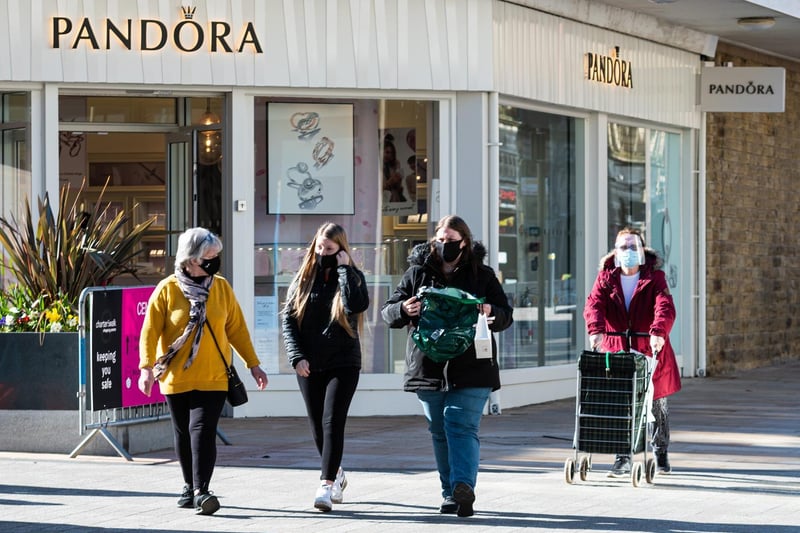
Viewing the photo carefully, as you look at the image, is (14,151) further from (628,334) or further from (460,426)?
(460,426)

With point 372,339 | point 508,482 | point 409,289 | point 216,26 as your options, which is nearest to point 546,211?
point 372,339

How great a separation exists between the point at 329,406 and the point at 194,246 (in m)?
1.21

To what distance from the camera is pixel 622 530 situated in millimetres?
7797

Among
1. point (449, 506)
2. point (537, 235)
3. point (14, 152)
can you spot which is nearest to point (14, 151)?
point (14, 152)

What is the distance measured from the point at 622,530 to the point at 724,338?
11.9m

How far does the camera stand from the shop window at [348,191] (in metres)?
14.1

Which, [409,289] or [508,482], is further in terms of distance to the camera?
[508,482]

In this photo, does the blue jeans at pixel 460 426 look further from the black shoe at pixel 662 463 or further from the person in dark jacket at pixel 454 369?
the black shoe at pixel 662 463

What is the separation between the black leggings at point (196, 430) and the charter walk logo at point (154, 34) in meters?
5.79

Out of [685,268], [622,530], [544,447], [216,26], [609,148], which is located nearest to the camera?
[622,530]

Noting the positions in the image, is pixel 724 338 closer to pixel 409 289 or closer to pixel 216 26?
pixel 216 26

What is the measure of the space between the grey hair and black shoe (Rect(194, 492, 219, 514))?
1308mm

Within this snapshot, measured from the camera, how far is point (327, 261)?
28.8 ft

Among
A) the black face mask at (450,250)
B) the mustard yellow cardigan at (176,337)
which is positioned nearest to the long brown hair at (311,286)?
the mustard yellow cardigan at (176,337)
